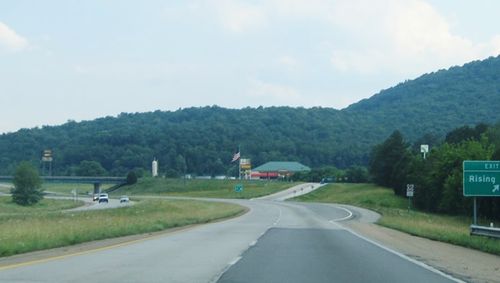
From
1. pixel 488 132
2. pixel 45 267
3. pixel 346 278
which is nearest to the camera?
pixel 346 278

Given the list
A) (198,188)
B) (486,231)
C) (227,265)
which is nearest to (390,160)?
(198,188)

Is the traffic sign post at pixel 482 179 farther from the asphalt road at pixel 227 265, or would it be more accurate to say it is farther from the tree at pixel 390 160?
the tree at pixel 390 160

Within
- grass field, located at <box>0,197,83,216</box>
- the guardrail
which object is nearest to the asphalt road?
the guardrail

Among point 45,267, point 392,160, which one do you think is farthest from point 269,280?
point 392,160

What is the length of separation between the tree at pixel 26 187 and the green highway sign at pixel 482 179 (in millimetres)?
92235

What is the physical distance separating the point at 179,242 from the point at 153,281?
1276 centimetres

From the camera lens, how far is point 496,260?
21219 millimetres

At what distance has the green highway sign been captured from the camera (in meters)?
30.0

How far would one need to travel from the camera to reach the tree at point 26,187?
115m

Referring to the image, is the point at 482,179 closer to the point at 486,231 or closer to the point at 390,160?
the point at 486,231

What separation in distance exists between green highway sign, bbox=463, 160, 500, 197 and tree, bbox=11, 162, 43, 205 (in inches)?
3631

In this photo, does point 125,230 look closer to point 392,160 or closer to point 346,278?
point 346,278

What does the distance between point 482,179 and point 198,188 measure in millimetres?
117405

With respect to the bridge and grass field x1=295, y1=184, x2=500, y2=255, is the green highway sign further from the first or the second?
the bridge
